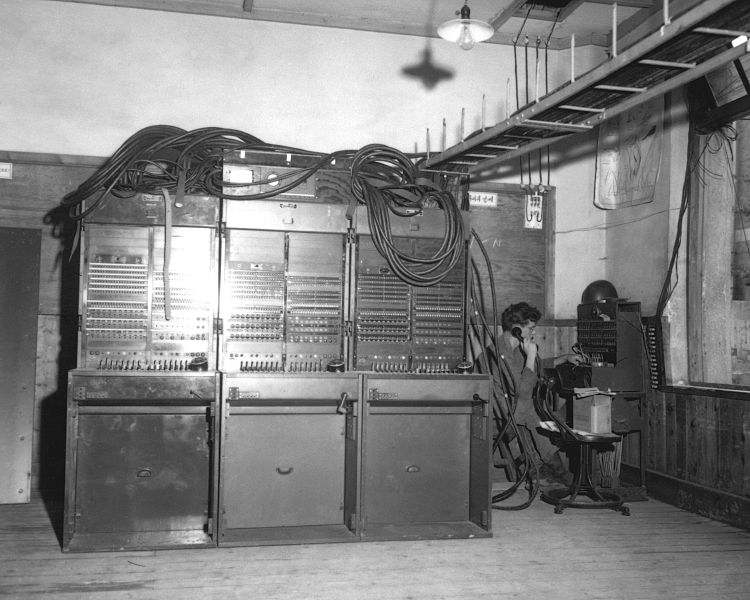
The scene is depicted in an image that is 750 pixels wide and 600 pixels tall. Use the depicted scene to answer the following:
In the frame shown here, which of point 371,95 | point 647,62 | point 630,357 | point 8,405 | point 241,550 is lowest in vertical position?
point 241,550

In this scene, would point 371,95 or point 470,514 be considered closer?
point 470,514

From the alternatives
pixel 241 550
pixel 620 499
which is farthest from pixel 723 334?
pixel 241 550

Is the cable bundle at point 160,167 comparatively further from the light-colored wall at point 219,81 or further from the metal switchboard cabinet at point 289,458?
the metal switchboard cabinet at point 289,458

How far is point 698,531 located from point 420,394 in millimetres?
1906

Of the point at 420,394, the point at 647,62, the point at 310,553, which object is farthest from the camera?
the point at 420,394

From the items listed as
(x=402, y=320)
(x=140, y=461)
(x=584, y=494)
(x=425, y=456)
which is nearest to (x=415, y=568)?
(x=425, y=456)

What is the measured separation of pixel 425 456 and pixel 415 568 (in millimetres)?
762

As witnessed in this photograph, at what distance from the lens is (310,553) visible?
12.6 feet

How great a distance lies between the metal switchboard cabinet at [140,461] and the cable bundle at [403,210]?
1.28 metres

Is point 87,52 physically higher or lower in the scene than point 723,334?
higher

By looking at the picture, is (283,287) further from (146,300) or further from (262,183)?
(146,300)

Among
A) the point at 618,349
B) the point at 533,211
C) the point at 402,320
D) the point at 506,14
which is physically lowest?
the point at 618,349

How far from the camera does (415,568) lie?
364cm

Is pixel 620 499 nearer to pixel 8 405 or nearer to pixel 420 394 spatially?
pixel 420 394
